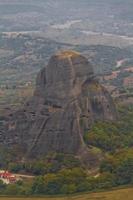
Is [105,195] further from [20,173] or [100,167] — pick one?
[20,173]

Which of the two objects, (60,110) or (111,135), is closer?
(60,110)

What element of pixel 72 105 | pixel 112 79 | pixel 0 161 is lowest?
pixel 112 79

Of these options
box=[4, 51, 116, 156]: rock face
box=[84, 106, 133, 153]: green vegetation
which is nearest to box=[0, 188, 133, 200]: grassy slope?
box=[4, 51, 116, 156]: rock face

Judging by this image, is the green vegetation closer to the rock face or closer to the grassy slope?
the rock face

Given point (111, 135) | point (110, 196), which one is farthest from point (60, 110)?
point (110, 196)

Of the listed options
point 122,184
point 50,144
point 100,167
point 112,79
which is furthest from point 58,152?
point 112,79

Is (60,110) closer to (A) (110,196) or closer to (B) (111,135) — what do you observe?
(B) (111,135)

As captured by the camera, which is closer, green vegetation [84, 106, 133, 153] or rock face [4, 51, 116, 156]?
rock face [4, 51, 116, 156]

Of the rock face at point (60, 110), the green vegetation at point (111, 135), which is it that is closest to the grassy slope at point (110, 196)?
the rock face at point (60, 110)

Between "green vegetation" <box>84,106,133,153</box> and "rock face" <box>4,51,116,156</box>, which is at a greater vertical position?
"rock face" <box>4,51,116,156</box>
